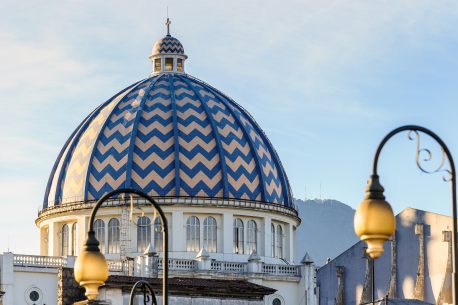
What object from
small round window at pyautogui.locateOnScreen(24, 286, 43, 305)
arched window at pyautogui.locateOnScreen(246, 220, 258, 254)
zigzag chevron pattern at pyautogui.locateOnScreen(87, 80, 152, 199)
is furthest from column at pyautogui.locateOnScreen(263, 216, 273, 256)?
small round window at pyautogui.locateOnScreen(24, 286, 43, 305)

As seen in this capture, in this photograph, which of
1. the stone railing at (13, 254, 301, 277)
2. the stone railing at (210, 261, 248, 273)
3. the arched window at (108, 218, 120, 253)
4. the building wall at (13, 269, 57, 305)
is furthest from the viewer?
the arched window at (108, 218, 120, 253)

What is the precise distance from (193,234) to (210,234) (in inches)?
34.7

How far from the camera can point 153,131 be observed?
3494 inches

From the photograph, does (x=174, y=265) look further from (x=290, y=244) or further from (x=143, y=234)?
(x=290, y=244)

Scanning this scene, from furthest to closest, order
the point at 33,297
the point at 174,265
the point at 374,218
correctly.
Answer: the point at 174,265
the point at 33,297
the point at 374,218

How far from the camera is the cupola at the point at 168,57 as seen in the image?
94688 mm

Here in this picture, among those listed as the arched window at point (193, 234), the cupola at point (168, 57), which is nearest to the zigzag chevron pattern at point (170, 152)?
the arched window at point (193, 234)

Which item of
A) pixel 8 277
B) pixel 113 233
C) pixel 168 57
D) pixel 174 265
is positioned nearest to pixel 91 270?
pixel 8 277

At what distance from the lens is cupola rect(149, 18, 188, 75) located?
94.7 metres

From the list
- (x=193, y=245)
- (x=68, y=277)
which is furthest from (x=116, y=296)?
(x=193, y=245)

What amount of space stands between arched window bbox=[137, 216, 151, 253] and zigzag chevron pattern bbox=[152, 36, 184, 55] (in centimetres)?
1263

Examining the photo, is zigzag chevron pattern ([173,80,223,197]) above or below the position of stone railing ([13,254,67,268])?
above

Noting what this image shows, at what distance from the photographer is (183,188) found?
8688 cm

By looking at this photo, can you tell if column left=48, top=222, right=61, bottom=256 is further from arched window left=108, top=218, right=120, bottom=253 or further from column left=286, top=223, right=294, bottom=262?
column left=286, top=223, right=294, bottom=262
